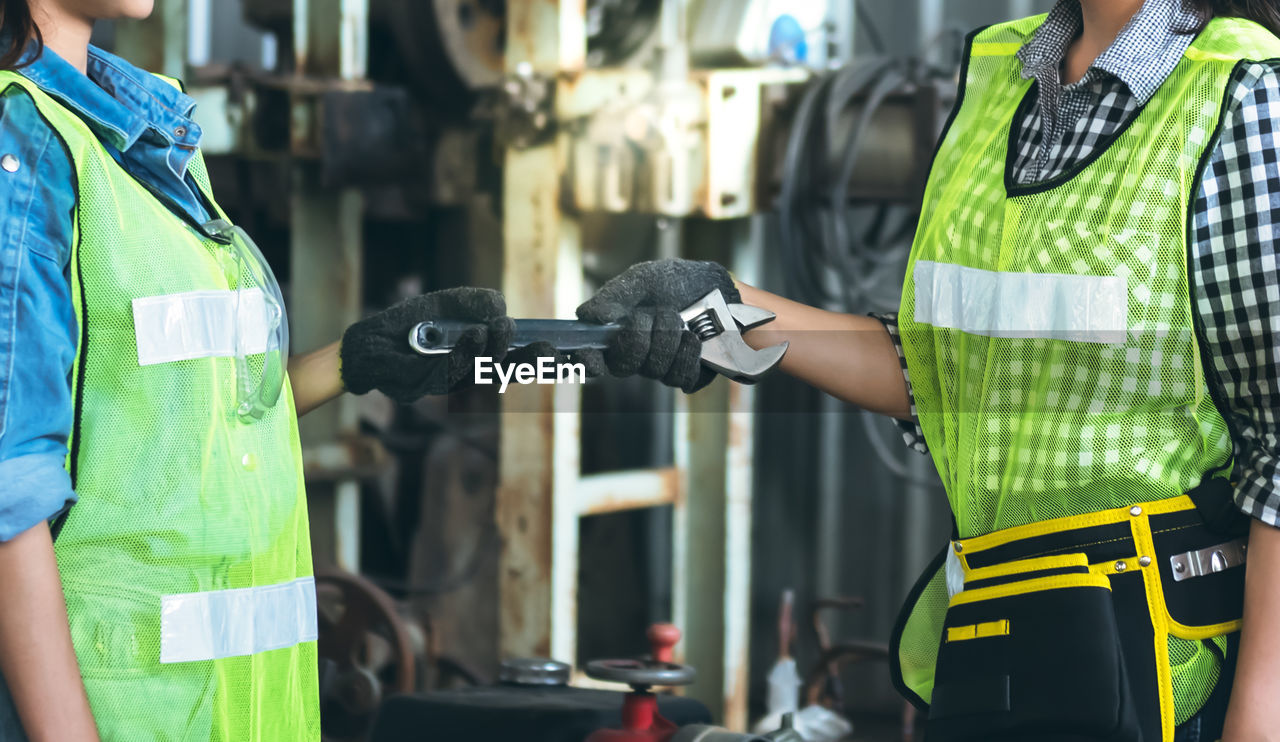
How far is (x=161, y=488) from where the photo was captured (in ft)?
2.53

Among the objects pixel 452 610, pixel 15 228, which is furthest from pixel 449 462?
pixel 15 228

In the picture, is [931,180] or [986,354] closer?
[986,354]

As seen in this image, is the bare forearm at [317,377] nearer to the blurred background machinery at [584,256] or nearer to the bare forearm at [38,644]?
the bare forearm at [38,644]

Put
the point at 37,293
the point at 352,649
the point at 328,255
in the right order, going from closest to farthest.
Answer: the point at 37,293 → the point at 352,649 → the point at 328,255

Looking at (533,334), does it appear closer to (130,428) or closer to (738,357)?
(738,357)

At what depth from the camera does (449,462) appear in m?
2.36

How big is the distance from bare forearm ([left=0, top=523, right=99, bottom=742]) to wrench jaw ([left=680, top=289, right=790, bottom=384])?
1.64 ft

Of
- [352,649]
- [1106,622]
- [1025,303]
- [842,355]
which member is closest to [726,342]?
[842,355]

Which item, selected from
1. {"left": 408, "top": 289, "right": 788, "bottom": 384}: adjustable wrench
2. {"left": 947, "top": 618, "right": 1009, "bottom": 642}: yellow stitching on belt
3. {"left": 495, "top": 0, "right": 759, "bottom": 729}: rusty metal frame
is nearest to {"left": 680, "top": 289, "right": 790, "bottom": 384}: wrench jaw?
{"left": 408, "top": 289, "right": 788, "bottom": 384}: adjustable wrench

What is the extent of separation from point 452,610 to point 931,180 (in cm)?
157

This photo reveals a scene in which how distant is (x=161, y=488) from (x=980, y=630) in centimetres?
57

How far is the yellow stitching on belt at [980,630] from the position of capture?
2.86 ft

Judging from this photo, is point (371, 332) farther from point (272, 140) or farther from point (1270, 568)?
point (272, 140)

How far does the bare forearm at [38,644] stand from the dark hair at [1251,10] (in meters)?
0.83
